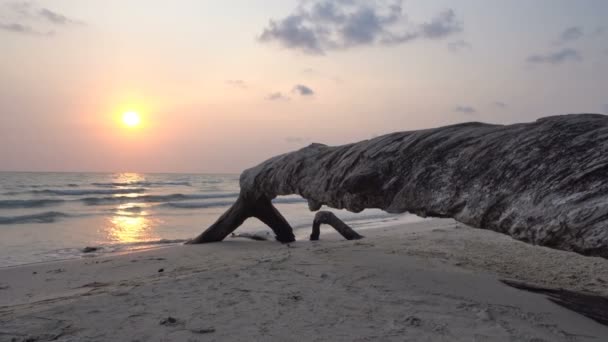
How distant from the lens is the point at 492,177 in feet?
11.1

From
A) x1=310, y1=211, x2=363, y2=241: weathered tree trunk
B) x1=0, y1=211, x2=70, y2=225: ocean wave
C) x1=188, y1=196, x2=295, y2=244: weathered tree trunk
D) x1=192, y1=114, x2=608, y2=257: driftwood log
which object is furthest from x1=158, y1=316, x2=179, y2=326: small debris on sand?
x1=0, y1=211, x2=70, y2=225: ocean wave

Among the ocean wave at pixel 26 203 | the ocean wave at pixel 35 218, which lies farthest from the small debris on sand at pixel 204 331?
the ocean wave at pixel 26 203

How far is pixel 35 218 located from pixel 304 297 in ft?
43.9

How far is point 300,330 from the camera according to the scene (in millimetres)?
2873

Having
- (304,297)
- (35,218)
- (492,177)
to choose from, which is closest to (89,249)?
(304,297)

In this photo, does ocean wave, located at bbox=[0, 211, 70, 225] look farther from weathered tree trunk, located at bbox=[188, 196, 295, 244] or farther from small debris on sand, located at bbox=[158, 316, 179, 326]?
small debris on sand, located at bbox=[158, 316, 179, 326]

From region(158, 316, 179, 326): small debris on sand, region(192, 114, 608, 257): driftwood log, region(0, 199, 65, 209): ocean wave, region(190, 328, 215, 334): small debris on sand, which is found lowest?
region(0, 199, 65, 209): ocean wave

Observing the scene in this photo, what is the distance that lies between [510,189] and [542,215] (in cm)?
39

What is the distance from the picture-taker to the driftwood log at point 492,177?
273 centimetres

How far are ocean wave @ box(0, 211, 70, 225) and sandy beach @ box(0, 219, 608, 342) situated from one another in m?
8.22

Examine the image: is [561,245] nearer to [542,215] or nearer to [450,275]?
[542,215]

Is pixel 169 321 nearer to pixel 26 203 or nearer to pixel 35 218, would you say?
pixel 35 218

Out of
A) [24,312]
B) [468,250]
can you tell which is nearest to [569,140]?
[468,250]

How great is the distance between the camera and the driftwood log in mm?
2730
